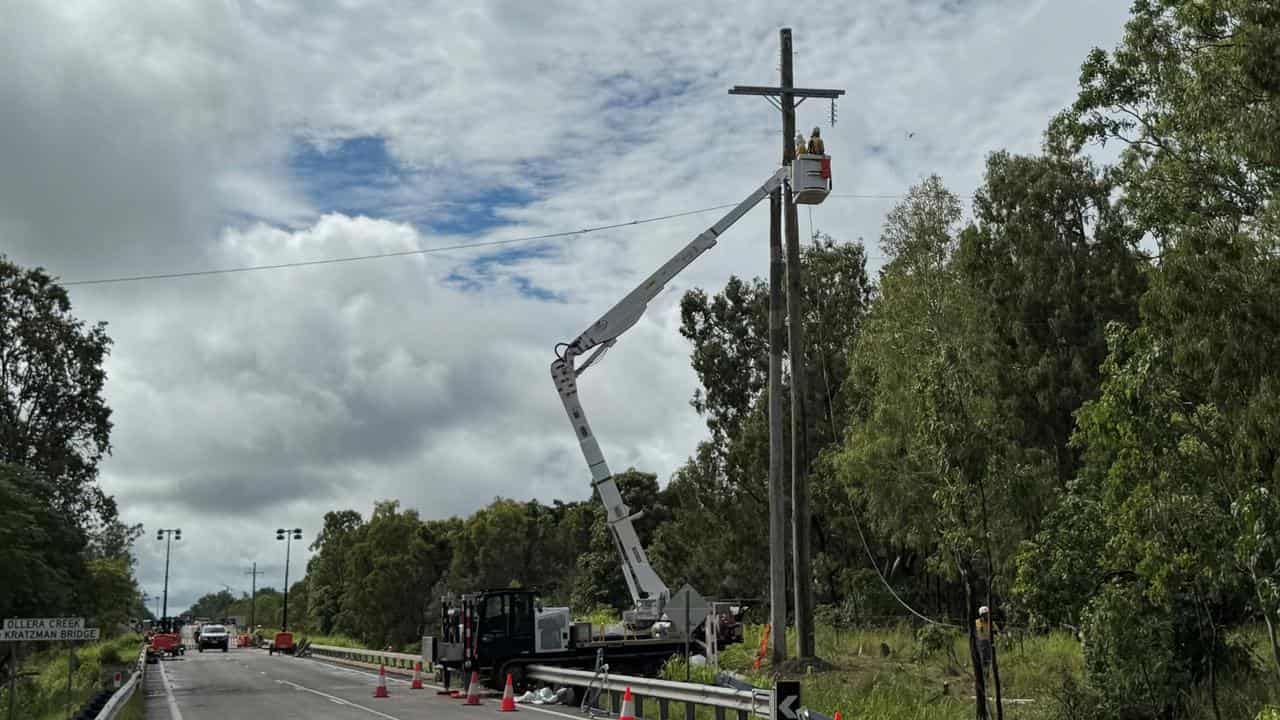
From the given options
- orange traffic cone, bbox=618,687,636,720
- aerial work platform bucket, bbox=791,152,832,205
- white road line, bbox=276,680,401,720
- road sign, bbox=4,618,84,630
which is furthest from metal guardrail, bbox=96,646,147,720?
aerial work platform bucket, bbox=791,152,832,205

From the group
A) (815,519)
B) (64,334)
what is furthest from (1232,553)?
(64,334)

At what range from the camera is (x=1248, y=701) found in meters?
17.4

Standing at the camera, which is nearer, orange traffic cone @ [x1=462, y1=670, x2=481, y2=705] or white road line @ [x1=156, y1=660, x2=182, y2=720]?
white road line @ [x1=156, y1=660, x2=182, y2=720]

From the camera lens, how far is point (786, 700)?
44.3 feet

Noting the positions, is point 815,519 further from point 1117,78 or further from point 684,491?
point 1117,78

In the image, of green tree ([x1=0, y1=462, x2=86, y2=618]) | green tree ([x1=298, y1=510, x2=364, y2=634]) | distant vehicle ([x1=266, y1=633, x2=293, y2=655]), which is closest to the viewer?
green tree ([x1=0, y1=462, x2=86, y2=618])

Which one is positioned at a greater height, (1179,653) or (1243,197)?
(1243,197)

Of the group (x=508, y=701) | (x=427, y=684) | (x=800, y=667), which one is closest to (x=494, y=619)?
(x=508, y=701)

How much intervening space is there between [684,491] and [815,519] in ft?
26.9

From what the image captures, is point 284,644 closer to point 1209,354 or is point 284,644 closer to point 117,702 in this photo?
A: point 117,702

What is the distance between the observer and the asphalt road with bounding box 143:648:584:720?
2159 centimetres

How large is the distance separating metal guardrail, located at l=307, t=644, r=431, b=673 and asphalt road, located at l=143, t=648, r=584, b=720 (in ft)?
5.00

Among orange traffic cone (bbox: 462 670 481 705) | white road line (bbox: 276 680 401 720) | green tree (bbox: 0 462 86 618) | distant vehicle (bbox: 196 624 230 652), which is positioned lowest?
distant vehicle (bbox: 196 624 230 652)

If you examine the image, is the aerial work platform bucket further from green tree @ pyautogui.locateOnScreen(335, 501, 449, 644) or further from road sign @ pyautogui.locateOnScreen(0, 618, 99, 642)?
green tree @ pyautogui.locateOnScreen(335, 501, 449, 644)
